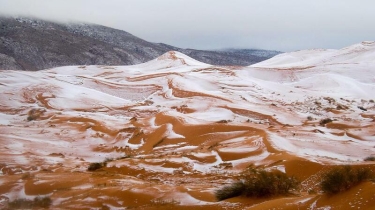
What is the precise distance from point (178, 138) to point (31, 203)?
32.3 feet

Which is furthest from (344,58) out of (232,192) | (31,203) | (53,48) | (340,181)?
(53,48)

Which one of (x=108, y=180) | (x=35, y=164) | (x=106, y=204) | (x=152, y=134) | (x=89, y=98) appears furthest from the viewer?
(x=89, y=98)

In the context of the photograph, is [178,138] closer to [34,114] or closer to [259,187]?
[259,187]

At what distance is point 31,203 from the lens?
9.03 m

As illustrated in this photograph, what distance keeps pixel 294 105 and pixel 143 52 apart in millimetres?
120213

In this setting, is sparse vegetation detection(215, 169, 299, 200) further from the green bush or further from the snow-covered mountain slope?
the snow-covered mountain slope

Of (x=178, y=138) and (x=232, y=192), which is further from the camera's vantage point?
(x=178, y=138)

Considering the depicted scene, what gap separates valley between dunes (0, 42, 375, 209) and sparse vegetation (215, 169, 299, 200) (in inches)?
8.5

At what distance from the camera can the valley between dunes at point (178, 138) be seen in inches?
363

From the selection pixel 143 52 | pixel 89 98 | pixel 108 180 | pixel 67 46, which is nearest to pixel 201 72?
pixel 89 98

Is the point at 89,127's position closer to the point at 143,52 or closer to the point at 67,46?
the point at 67,46

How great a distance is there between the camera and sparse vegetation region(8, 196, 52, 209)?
887 cm

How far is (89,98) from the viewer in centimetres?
3356

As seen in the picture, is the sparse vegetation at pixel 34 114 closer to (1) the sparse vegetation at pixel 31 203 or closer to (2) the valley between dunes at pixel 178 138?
(2) the valley between dunes at pixel 178 138
